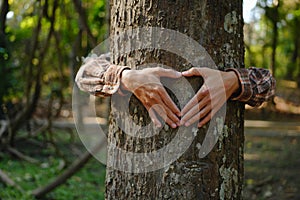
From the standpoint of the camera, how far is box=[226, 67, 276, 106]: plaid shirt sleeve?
1943 millimetres

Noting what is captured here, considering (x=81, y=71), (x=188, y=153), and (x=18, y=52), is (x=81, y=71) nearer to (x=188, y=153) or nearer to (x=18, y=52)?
(x=188, y=153)

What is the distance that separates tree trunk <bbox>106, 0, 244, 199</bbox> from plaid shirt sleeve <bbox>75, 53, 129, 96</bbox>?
0.16ft

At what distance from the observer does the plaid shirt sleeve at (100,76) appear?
6.55 ft

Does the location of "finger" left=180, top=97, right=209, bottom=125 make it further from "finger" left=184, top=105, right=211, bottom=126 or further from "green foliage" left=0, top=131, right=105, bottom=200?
"green foliage" left=0, top=131, right=105, bottom=200

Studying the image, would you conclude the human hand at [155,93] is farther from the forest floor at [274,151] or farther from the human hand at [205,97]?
the forest floor at [274,151]

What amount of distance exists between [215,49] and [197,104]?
8.6 inches

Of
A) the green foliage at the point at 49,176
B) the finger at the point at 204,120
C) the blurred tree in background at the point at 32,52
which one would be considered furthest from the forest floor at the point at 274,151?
the finger at the point at 204,120

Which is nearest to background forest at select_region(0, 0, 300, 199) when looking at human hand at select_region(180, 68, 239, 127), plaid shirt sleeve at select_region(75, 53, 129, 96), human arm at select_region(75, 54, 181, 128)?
plaid shirt sleeve at select_region(75, 53, 129, 96)

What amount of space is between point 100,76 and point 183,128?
0.41 m

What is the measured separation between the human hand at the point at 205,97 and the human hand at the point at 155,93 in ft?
0.12

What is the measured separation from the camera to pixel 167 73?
1880mm

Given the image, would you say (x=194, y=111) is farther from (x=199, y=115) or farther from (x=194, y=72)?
(x=194, y=72)

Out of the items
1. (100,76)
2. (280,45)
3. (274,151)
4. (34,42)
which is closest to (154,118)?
(100,76)

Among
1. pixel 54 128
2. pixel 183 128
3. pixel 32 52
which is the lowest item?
pixel 54 128
